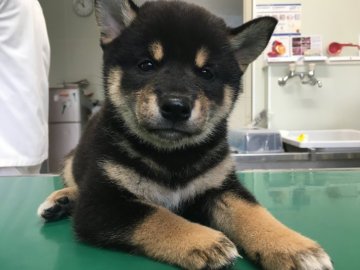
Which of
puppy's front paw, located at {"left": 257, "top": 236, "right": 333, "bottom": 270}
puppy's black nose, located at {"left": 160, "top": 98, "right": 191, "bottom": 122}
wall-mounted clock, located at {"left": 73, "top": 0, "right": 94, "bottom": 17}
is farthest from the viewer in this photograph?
wall-mounted clock, located at {"left": 73, "top": 0, "right": 94, "bottom": 17}

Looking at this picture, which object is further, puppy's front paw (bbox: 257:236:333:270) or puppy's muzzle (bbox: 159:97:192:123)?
puppy's muzzle (bbox: 159:97:192:123)

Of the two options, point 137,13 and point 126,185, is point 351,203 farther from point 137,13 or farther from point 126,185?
point 137,13

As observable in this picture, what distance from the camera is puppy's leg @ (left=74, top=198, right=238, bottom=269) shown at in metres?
0.70

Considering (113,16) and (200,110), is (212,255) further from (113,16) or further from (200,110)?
(113,16)

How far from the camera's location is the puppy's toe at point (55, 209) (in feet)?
3.48

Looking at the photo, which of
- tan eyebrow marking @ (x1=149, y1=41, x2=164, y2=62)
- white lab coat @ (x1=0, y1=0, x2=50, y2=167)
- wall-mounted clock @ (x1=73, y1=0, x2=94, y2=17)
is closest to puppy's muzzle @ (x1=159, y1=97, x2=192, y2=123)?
tan eyebrow marking @ (x1=149, y1=41, x2=164, y2=62)

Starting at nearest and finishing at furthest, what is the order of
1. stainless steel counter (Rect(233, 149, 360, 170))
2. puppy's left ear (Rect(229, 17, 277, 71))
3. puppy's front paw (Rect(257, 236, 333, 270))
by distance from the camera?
1. puppy's front paw (Rect(257, 236, 333, 270))
2. puppy's left ear (Rect(229, 17, 277, 71))
3. stainless steel counter (Rect(233, 149, 360, 170))

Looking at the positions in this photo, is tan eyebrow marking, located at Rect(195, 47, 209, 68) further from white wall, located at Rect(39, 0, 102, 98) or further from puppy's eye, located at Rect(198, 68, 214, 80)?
white wall, located at Rect(39, 0, 102, 98)

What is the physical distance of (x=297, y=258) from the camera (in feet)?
2.27

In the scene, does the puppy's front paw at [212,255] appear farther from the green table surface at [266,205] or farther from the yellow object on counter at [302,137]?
the yellow object on counter at [302,137]

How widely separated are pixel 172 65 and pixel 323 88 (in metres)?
2.25

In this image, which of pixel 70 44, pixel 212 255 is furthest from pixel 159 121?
pixel 70 44

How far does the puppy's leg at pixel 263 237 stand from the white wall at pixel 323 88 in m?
2.08

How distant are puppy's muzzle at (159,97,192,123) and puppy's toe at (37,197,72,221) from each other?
45cm
